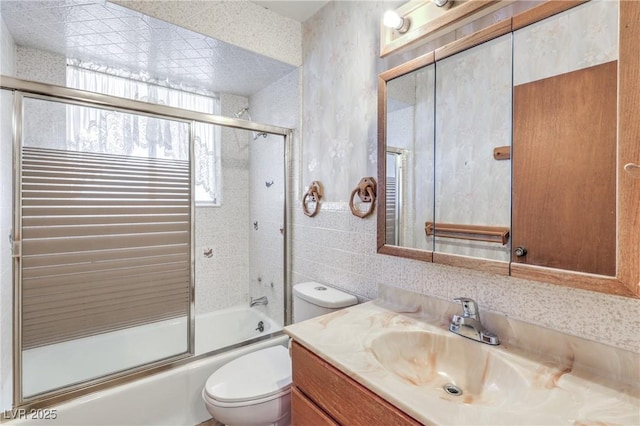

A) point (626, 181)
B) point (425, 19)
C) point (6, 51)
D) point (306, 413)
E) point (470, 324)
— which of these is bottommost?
point (306, 413)

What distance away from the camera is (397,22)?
3.99 ft

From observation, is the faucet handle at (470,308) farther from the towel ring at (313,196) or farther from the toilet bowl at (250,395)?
the towel ring at (313,196)

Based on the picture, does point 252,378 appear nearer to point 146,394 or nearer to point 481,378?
point 146,394

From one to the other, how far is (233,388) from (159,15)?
1894 millimetres

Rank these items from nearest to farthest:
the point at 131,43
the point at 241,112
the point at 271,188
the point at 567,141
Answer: the point at 567,141, the point at 131,43, the point at 271,188, the point at 241,112

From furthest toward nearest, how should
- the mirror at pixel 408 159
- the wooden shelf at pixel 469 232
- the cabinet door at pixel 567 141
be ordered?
the mirror at pixel 408 159
the wooden shelf at pixel 469 232
the cabinet door at pixel 567 141

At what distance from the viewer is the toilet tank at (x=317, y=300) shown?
4.94 feet

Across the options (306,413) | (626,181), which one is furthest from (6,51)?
(626,181)

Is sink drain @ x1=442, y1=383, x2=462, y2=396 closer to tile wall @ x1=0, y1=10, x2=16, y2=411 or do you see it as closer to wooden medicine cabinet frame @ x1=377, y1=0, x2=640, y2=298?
wooden medicine cabinet frame @ x1=377, y1=0, x2=640, y2=298

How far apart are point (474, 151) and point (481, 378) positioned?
0.75m

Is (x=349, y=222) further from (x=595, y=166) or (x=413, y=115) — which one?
(x=595, y=166)

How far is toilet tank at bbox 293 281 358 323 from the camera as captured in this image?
1.51 m

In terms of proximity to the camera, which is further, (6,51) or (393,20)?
(6,51)

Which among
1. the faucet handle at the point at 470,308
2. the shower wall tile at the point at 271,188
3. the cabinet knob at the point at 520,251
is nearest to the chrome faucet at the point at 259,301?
the shower wall tile at the point at 271,188
